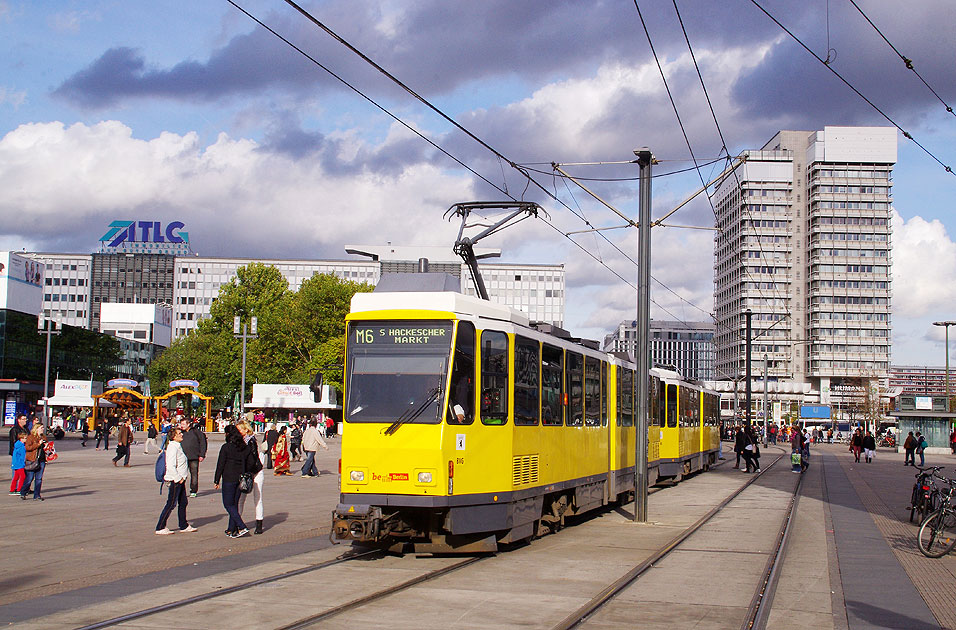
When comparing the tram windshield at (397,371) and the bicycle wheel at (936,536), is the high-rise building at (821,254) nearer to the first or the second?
the bicycle wheel at (936,536)

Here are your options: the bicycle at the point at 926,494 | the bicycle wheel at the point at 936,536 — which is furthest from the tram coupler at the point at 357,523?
the bicycle at the point at 926,494

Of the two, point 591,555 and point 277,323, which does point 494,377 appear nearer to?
point 591,555

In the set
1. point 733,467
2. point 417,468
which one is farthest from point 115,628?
point 733,467

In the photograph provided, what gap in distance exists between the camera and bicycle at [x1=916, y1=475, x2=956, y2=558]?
14.3 meters

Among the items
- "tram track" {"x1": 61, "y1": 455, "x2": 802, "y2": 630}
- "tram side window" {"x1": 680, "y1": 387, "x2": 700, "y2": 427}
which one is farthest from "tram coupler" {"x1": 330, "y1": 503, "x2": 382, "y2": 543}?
"tram side window" {"x1": 680, "y1": 387, "x2": 700, "y2": 427}

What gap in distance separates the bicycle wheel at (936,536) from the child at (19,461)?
17178 mm

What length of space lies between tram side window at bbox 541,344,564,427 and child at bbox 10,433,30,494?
1207 cm

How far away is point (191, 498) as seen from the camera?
885 inches

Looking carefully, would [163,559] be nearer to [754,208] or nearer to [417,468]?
[417,468]

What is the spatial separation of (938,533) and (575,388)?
19.0 ft

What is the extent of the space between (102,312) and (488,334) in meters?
127

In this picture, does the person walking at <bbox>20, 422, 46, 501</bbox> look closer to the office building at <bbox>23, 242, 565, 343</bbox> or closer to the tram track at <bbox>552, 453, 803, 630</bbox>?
the tram track at <bbox>552, 453, 803, 630</bbox>

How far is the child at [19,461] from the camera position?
20.9 metres

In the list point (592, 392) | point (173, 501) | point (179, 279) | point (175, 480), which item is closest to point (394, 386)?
point (175, 480)
